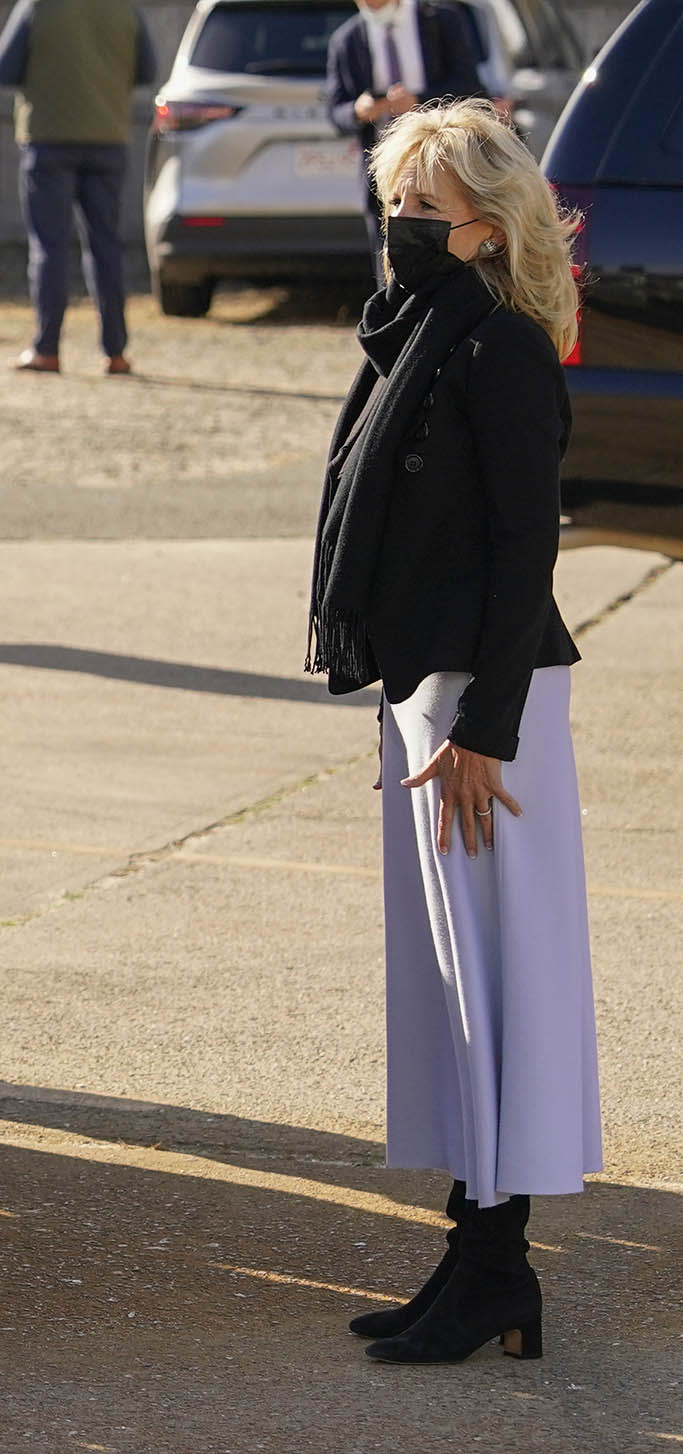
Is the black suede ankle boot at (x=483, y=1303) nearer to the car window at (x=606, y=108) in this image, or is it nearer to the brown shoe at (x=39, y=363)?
the car window at (x=606, y=108)

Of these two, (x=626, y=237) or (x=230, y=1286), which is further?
(x=626, y=237)

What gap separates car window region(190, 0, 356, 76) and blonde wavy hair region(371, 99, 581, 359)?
11.2 metres

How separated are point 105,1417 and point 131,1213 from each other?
70 centimetres

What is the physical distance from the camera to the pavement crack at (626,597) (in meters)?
7.77

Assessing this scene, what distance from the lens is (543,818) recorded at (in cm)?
327

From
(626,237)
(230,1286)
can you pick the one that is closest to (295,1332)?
(230,1286)

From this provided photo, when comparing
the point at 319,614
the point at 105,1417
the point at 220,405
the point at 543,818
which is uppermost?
the point at 319,614

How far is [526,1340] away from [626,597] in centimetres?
512

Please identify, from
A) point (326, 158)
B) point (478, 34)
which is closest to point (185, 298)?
point (326, 158)

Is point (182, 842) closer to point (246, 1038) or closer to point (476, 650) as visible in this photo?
point (246, 1038)

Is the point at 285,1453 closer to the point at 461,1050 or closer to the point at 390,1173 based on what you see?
the point at 461,1050

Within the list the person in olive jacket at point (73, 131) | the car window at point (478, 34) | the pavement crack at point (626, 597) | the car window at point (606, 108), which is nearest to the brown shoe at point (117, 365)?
the person in olive jacket at point (73, 131)

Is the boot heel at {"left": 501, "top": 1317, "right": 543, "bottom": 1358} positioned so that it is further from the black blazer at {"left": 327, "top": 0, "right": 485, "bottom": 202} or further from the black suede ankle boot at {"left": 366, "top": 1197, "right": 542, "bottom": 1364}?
the black blazer at {"left": 327, "top": 0, "right": 485, "bottom": 202}

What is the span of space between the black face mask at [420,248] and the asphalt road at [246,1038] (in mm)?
1535
